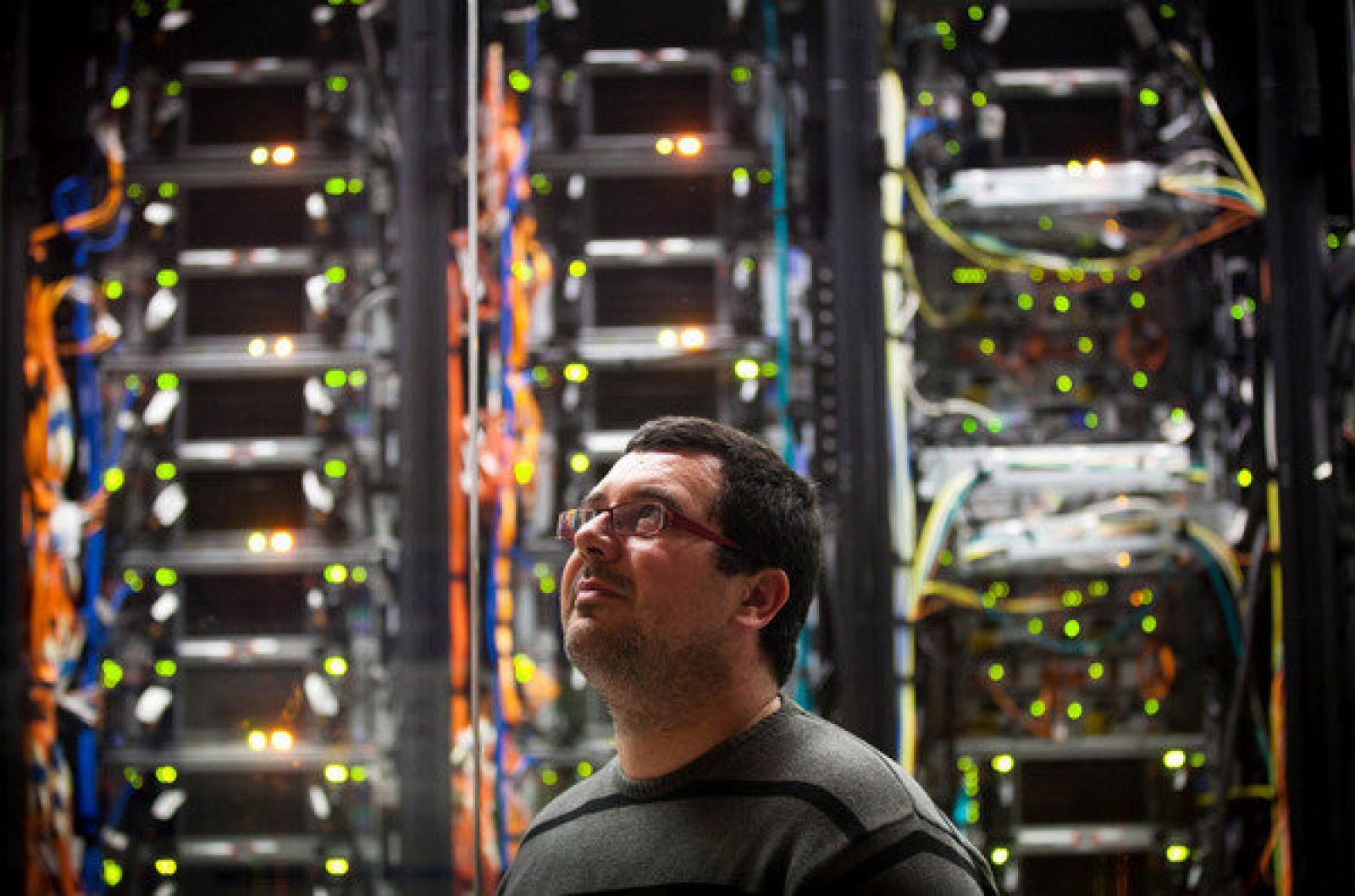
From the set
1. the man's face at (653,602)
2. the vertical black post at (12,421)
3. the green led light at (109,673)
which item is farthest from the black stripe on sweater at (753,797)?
the vertical black post at (12,421)

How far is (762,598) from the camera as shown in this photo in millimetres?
1609

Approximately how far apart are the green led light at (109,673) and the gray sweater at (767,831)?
2215mm

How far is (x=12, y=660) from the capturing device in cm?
340

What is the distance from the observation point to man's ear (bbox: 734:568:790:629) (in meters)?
1.58

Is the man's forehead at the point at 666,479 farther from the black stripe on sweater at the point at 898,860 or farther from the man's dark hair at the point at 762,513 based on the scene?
the black stripe on sweater at the point at 898,860

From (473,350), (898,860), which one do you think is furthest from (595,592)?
(473,350)

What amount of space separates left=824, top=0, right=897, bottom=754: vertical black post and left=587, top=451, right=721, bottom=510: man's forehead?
1799 millimetres

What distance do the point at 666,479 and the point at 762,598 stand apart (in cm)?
18

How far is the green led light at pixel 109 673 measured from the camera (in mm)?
3451

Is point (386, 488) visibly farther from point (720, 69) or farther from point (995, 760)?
point (995, 760)

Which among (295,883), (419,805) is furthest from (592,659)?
(295,883)

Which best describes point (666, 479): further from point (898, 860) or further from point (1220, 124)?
point (1220, 124)

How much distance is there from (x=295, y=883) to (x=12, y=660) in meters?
0.89

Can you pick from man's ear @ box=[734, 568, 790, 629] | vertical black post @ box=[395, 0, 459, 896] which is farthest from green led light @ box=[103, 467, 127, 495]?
man's ear @ box=[734, 568, 790, 629]
